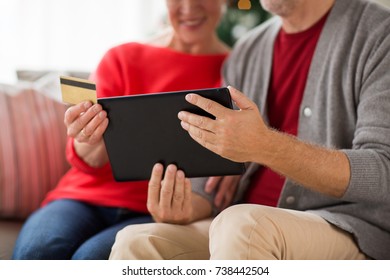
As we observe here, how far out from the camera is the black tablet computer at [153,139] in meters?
1.18

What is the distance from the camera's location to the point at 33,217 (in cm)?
159

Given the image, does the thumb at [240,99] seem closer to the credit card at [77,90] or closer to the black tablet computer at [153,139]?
the black tablet computer at [153,139]

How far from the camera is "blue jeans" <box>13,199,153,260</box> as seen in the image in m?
1.40

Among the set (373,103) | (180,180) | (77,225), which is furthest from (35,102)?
(373,103)

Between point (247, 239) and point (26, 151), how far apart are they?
0.93 meters

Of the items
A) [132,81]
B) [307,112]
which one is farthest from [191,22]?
[307,112]

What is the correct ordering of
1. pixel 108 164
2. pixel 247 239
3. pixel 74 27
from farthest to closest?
pixel 74 27
pixel 108 164
pixel 247 239

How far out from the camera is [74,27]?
268 centimetres

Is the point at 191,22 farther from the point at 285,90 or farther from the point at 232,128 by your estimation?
the point at 232,128

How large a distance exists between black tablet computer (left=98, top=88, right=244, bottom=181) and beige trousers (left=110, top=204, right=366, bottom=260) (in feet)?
0.43

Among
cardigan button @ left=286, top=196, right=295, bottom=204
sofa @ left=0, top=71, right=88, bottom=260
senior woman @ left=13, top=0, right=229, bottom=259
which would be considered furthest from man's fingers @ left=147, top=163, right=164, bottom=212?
sofa @ left=0, top=71, right=88, bottom=260

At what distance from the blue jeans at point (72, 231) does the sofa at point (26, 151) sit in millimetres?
139
